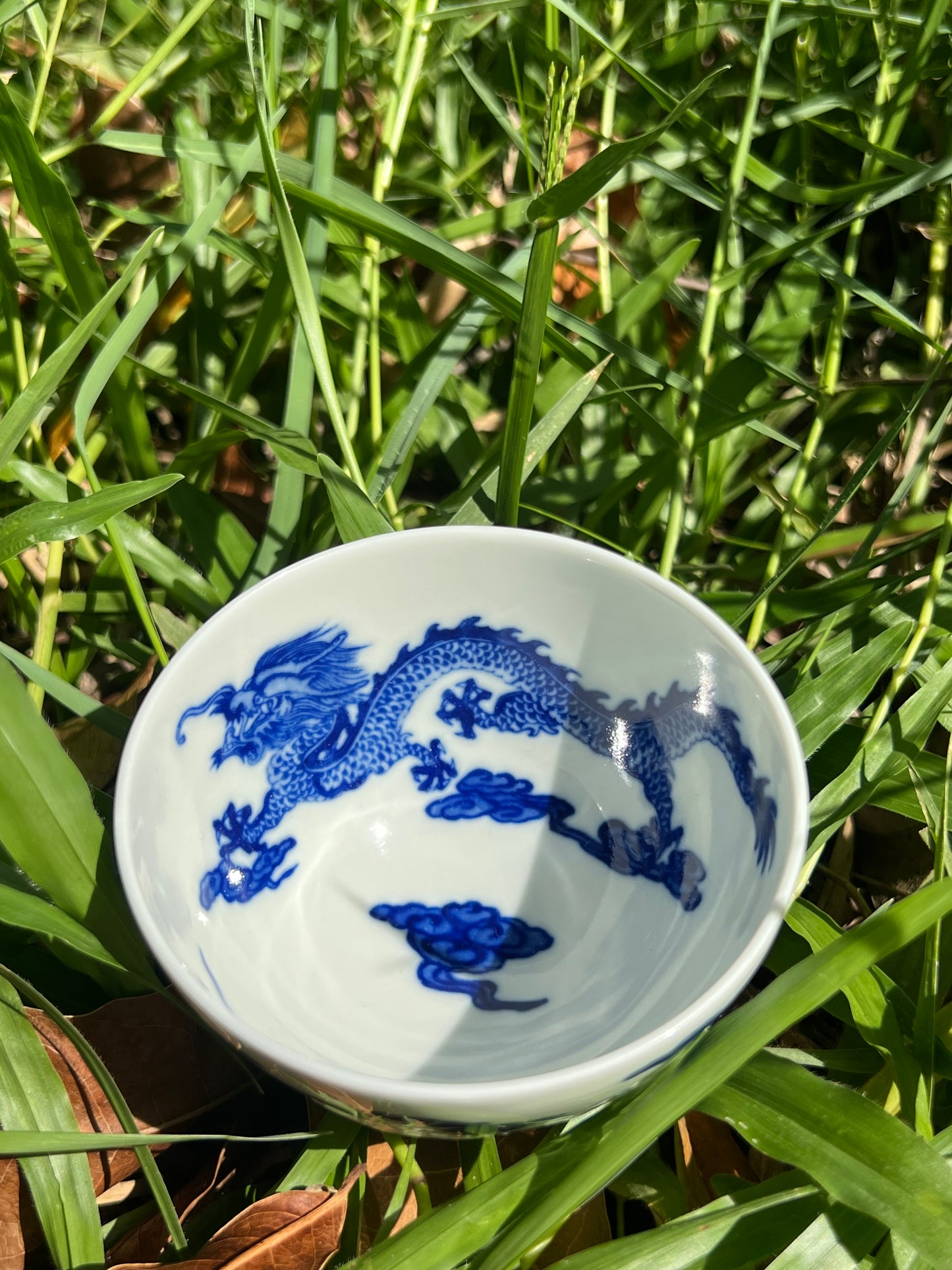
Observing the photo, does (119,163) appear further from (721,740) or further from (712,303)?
(721,740)

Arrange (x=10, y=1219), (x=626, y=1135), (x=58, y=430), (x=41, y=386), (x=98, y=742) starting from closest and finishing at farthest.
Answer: (x=626, y=1135) → (x=10, y=1219) → (x=41, y=386) → (x=98, y=742) → (x=58, y=430)

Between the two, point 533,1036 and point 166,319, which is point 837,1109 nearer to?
point 533,1036

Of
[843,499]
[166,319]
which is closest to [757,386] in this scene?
[843,499]

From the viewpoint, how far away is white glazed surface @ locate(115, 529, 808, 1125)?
28.2 inches

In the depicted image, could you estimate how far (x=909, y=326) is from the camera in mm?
967

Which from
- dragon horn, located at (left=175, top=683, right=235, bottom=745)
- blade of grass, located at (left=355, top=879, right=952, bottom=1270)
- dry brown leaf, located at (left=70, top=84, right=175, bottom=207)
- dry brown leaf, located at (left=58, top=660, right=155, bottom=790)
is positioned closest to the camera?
blade of grass, located at (left=355, top=879, right=952, bottom=1270)

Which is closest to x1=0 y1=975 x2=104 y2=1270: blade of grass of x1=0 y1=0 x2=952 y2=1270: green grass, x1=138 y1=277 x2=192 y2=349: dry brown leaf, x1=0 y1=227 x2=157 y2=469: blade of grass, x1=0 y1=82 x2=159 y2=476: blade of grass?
x1=0 y1=0 x2=952 y2=1270: green grass

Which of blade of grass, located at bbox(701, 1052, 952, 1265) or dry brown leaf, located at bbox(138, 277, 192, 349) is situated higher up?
dry brown leaf, located at bbox(138, 277, 192, 349)

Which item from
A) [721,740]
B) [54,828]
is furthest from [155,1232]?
[721,740]

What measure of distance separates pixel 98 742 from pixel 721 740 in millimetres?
482

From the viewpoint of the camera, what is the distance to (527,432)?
81 cm

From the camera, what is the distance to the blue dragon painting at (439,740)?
0.84m

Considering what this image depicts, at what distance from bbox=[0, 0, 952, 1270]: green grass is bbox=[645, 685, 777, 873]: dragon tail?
71 mm

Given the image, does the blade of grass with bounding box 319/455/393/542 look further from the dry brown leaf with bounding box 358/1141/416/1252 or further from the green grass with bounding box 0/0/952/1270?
the dry brown leaf with bounding box 358/1141/416/1252
